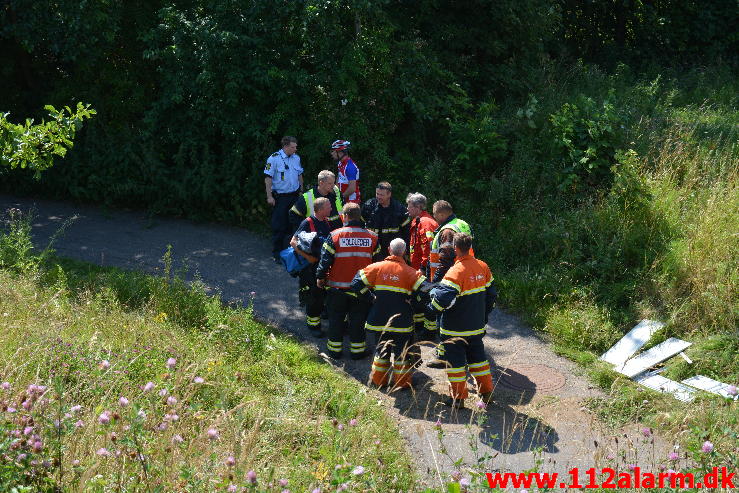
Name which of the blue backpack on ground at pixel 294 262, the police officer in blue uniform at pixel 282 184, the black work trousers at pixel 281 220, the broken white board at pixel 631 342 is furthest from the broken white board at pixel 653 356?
the police officer in blue uniform at pixel 282 184

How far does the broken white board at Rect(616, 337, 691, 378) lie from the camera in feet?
25.8

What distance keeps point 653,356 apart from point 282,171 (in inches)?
217

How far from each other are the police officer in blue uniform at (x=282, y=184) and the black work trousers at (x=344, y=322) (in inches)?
113

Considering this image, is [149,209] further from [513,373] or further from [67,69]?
[513,373]

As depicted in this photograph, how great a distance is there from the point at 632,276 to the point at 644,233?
0.64 m

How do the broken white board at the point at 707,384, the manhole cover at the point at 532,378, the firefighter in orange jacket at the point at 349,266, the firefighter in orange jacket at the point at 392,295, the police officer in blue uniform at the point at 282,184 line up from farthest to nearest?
the police officer in blue uniform at the point at 282,184, the firefighter in orange jacket at the point at 349,266, the manhole cover at the point at 532,378, the firefighter in orange jacket at the point at 392,295, the broken white board at the point at 707,384

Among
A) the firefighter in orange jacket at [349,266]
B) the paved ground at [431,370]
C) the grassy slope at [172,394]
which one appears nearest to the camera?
the grassy slope at [172,394]

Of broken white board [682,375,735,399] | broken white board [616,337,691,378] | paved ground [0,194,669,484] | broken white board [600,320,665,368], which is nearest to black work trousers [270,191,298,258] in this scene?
paved ground [0,194,669,484]

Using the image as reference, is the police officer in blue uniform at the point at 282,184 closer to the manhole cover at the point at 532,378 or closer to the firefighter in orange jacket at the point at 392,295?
the firefighter in orange jacket at the point at 392,295

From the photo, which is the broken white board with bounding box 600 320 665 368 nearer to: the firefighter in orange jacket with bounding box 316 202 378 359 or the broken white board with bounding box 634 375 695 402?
the broken white board with bounding box 634 375 695 402

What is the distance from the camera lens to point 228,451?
528 centimetres

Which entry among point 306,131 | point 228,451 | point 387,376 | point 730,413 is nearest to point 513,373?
point 387,376

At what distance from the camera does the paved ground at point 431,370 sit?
249 inches

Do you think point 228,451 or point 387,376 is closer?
point 228,451
